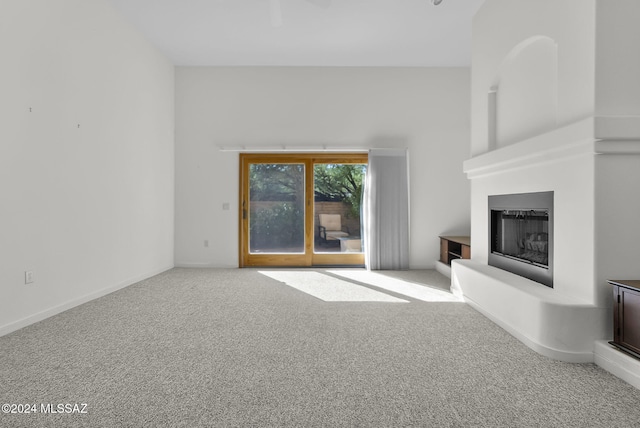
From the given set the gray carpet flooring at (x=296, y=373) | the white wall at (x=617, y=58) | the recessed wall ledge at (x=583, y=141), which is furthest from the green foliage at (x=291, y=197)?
the white wall at (x=617, y=58)

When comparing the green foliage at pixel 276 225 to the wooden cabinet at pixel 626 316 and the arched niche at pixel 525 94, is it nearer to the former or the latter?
the arched niche at pixel 525 94

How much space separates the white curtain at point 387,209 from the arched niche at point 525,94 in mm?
1987

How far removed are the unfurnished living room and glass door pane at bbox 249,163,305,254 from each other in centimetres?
4

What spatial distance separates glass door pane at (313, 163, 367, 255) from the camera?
213 inches

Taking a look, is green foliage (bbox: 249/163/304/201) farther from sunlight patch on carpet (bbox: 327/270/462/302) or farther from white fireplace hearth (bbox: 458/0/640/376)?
white fireplace hearth (bbox: 458/0/640/376)

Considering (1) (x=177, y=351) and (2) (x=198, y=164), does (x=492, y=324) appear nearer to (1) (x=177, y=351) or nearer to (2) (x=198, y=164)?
(1) (x=177, y=351)

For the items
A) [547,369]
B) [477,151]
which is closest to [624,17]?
[477,151]

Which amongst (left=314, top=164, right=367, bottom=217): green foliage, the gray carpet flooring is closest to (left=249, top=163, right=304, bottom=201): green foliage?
(left=314, top=164, right=367, bottom=217): green foliage

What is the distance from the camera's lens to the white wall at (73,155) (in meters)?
2.56

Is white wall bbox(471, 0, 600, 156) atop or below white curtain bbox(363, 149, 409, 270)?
atop

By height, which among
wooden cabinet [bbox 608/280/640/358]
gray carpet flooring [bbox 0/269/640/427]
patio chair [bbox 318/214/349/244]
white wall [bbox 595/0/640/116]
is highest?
white wall [bbox 595/0/640/116]

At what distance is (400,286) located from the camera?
13.5ft

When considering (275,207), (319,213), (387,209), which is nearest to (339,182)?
(319,213)

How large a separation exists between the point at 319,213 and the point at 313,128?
1.34 m
